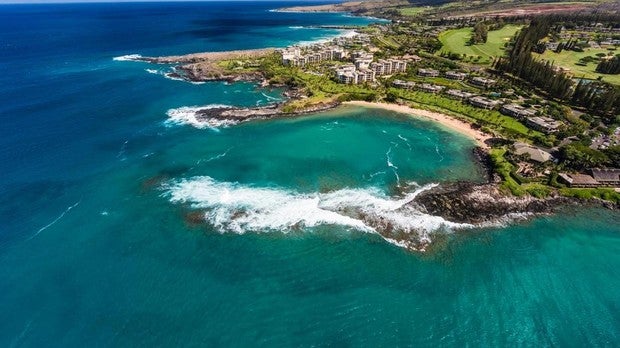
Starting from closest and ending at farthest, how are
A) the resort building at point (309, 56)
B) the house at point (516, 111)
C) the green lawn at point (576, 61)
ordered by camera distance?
the house at point (516, 111)
the green lawn at point (576, 61)
the resort building at point (309, 56)

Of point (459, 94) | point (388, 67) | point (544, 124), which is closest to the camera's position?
point (544, 124)

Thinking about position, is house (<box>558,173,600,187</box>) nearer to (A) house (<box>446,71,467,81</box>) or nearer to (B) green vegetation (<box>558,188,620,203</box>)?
(B) green vegetation (<box>558,188,620,203</box>)

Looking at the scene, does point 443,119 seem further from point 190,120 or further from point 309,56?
point 309,56

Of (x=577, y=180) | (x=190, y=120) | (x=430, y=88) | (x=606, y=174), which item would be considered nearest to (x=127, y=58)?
(x=190, y=120)

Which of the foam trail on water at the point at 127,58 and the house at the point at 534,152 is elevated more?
the house at the point at 534,152

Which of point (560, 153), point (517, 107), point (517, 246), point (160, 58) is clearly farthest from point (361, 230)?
point (160, 58)

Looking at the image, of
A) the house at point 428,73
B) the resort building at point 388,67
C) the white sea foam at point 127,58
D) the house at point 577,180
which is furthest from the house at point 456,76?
the white sea foam at point 127,58

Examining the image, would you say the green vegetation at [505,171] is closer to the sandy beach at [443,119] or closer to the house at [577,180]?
the sandy beach at [443,119]
